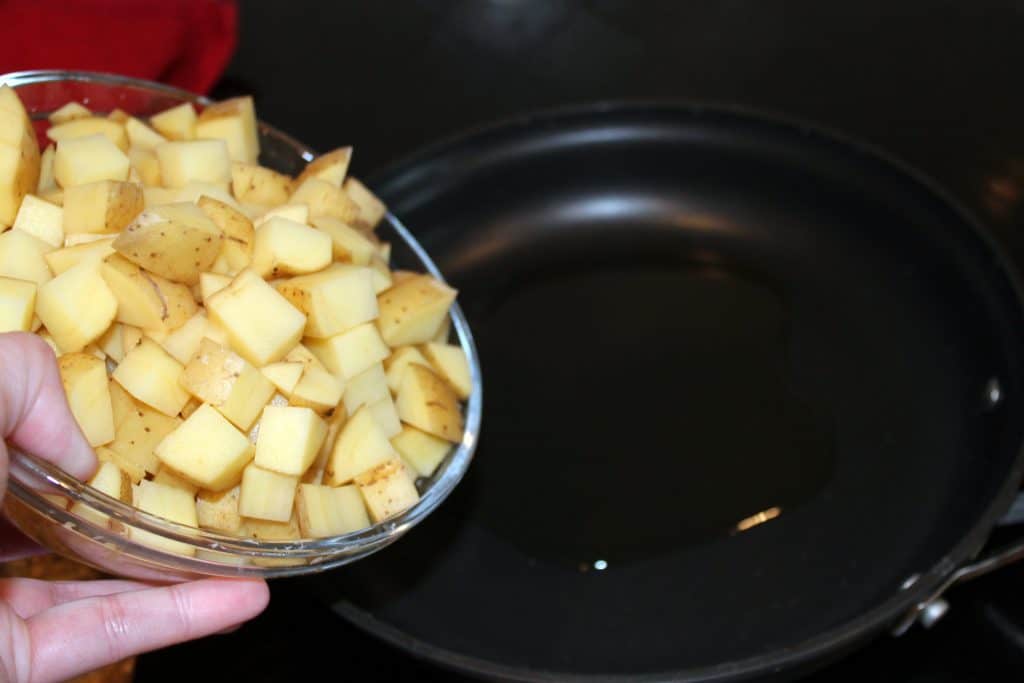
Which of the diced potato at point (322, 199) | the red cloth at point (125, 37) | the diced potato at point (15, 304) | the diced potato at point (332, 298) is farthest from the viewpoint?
the red cloth at point (125, 37)

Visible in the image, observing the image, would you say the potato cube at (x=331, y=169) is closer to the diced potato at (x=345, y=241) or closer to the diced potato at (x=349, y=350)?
the diced potato at (x=345, y=241)

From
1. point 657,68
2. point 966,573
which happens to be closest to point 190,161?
point 966,573

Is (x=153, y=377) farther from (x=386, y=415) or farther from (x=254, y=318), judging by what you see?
(x=386, y=415)

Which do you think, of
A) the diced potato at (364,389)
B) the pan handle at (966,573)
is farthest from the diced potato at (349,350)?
the pan handle at (966,573)

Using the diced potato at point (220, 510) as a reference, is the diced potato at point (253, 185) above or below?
above

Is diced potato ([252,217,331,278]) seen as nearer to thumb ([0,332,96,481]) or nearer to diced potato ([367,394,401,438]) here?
diced potato ([367,394,401,438])
